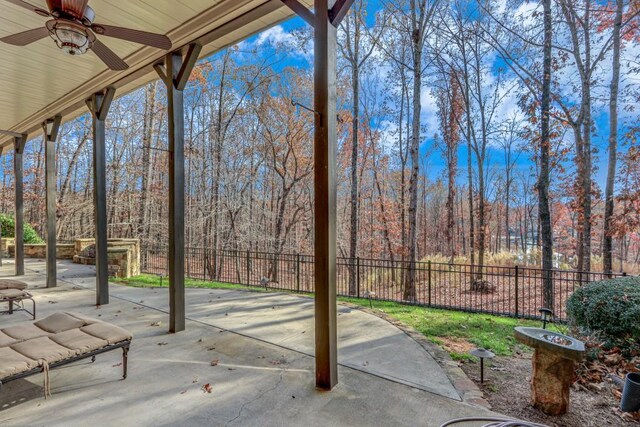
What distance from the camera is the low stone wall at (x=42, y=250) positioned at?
9.93 meters

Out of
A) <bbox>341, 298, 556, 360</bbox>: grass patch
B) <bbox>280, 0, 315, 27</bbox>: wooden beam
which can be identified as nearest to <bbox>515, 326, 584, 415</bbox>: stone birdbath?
<bbox>341, 298, 556, 360</bbox>: grass patch

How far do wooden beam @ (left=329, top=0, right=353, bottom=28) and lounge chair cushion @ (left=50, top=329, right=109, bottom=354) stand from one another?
3.24 metres

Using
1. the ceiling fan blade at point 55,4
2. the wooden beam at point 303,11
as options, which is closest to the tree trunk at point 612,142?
the wooden beam at point 303,11

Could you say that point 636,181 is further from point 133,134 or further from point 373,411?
point 133,134

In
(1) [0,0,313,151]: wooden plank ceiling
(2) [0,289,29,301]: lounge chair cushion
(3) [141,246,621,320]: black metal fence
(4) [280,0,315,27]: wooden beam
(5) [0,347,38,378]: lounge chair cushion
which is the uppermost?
(1) [0,0,313,151]: wooden plank ceiling

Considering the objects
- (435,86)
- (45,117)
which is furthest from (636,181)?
(45,117)

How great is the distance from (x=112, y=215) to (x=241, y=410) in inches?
548

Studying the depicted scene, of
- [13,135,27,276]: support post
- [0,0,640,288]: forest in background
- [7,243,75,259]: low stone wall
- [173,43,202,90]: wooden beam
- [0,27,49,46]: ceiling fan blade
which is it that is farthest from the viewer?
[7,243,75,259]: low stone wall

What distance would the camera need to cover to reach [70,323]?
3023mm

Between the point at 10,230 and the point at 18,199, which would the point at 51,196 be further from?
the point at 10,230

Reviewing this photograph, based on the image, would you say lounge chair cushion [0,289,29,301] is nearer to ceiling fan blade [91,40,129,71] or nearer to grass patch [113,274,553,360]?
ceiling fan blade [91,40,129,71]

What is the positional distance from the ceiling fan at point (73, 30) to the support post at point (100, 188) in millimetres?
2483

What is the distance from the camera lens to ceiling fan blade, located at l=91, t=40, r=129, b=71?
2730 mm

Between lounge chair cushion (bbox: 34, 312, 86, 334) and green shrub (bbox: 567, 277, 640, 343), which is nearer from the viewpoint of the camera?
lounge chair cushion (bbox: 34, 312, 86, 334)
